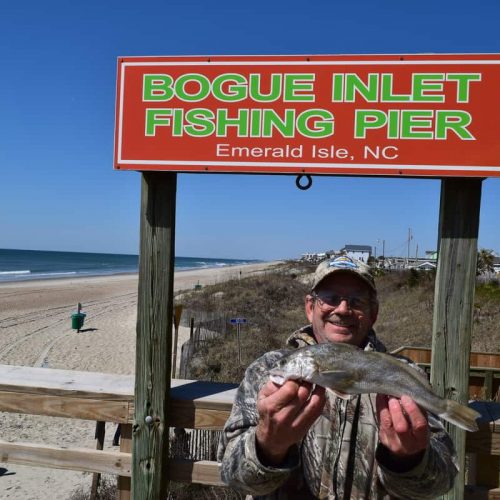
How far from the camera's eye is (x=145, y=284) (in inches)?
123

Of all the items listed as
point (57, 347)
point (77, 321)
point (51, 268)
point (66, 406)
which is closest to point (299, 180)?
point (66, 406)

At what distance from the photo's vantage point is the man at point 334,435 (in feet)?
6.75

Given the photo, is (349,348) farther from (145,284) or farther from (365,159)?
→ (145,284)

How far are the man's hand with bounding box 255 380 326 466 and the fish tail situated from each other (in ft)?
1.71

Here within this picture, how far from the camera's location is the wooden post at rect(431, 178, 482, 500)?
2883mm

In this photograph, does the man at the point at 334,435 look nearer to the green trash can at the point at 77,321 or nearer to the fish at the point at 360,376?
the fish at the point at 360,376

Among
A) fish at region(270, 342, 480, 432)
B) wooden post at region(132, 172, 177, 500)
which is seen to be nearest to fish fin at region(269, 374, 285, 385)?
fish at region(270, 342, 480, 432)

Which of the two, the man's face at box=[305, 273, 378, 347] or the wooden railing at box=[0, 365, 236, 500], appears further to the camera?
the wooden railing at box=[0, 365, 236, 500]

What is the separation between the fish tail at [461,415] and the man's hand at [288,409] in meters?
0.52

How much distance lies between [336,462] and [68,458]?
179 cm

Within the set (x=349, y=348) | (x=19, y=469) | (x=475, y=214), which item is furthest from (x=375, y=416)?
(x=19, y=469)

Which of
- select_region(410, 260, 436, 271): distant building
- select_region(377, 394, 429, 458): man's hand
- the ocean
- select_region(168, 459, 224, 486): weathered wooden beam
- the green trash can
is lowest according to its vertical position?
→ the ocean

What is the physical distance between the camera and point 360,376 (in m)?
2.09

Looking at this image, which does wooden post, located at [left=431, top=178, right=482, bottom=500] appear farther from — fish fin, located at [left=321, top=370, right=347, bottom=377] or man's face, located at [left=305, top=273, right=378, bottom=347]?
fish fin, located at [left=321, top=370, right=347, bottom=377]
